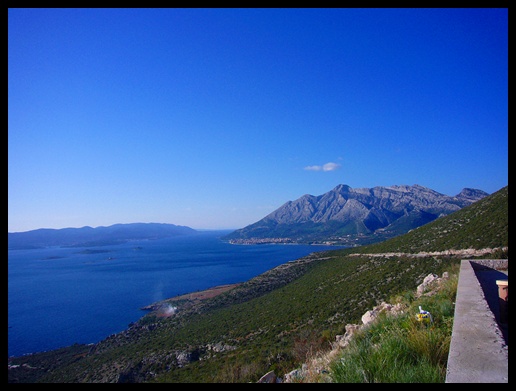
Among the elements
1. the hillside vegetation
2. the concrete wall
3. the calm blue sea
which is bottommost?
the calm blue sea

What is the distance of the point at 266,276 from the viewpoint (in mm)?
49844

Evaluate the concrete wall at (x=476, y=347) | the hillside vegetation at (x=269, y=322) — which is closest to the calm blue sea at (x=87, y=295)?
the hillside vegetation at (x=269, y=322)

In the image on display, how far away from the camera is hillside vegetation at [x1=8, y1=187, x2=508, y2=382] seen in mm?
17500

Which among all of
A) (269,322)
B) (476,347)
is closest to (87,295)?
(269,322)

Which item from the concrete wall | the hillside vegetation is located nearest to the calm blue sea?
the hillside vegetation

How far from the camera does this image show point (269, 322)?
23.3 metres

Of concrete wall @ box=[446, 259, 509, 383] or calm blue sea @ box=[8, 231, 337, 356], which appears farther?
calm blue sea @ box=[8, 231, 337, 356]

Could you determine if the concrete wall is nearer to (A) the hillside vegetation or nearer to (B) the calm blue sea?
(A) the hillside vegetation

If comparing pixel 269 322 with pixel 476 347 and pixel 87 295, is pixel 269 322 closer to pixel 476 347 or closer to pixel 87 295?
pixel 476 347

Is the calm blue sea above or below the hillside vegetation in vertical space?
below

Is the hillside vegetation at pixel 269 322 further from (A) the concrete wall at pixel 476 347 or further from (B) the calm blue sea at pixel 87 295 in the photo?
(B) the calm blue sea at pixel 87 295

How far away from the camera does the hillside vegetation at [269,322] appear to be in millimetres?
17500
